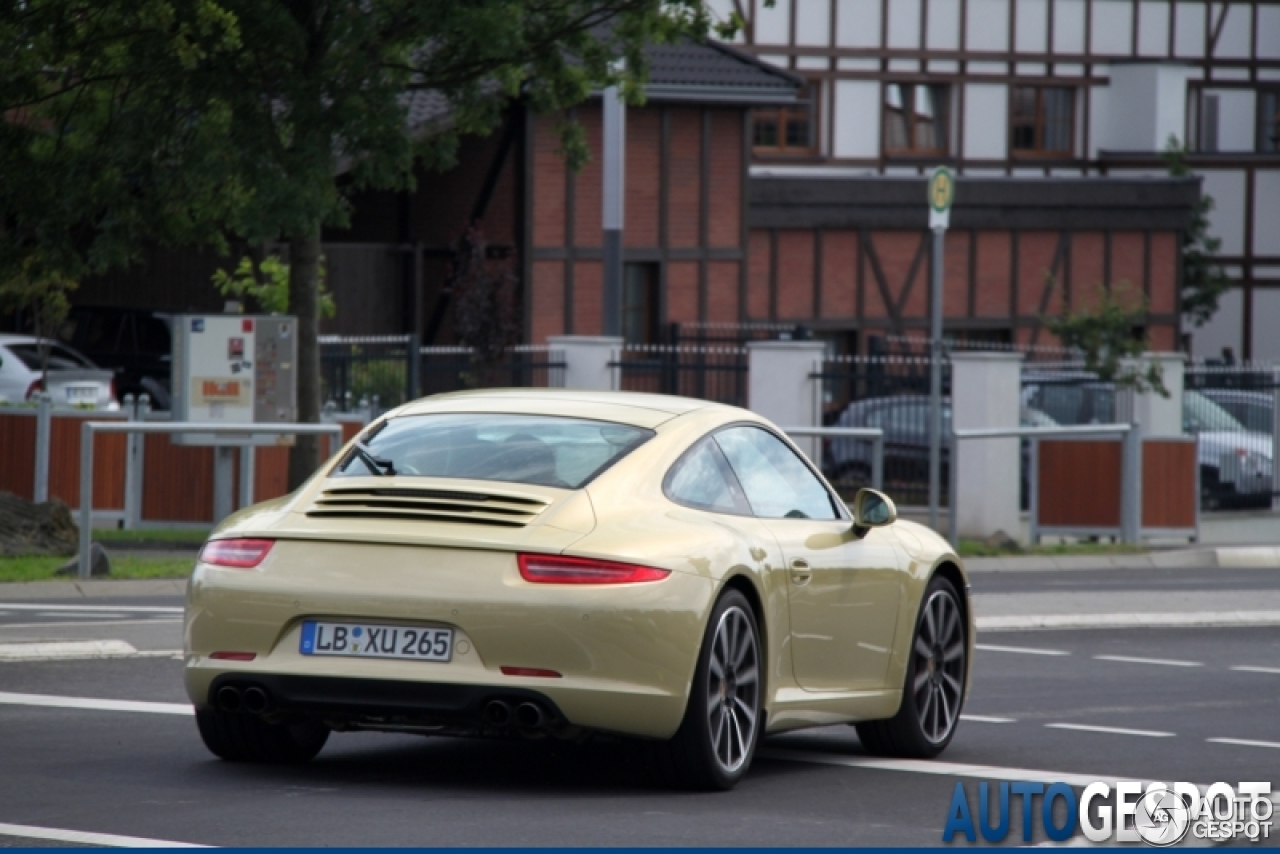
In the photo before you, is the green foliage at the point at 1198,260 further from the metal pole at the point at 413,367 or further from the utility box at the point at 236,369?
the utility box at the point at 236,369

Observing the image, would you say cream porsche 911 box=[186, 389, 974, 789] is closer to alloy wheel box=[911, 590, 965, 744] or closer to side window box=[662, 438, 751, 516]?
side window box=[662, 438, 751, 516]

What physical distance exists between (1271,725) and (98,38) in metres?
11.4

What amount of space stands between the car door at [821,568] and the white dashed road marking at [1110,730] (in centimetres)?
164

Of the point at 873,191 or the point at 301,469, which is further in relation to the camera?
the point at 873,191

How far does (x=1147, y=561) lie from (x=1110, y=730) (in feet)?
44.6

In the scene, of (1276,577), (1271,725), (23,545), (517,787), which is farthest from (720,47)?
(517,787)

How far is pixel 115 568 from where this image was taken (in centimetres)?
1742

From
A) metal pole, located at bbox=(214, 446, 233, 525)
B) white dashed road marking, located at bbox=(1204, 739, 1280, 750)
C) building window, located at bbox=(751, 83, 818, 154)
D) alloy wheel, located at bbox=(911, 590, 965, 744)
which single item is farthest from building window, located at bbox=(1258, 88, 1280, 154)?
alloy wheel, located at bbox=(911, 590, 965, 744)

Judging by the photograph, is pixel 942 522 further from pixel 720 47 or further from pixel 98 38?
pixel 720 47

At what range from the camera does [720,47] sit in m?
41.6

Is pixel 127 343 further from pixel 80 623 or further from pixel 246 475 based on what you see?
pixel 80 623

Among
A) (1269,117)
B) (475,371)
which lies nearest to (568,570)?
(475,371)

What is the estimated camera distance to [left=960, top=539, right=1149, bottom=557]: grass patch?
75.8ft

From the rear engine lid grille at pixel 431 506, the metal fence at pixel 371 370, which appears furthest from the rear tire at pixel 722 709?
the metal fence at pixel 371 370
